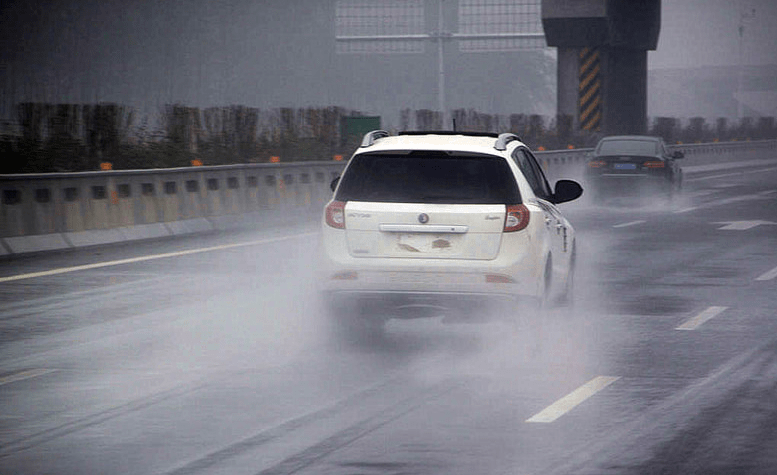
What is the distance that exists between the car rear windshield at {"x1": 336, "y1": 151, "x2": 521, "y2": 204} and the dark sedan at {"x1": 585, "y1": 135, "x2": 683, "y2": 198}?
2326cm

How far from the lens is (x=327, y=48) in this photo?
109 meters

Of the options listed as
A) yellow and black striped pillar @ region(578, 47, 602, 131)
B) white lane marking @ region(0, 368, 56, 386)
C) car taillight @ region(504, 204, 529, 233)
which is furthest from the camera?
yellow and black striped pillar @ region(578, 47, 602, 131)

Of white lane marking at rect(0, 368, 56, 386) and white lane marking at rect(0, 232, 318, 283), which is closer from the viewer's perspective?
white lane marking at rect(0, 368, 56, 386)

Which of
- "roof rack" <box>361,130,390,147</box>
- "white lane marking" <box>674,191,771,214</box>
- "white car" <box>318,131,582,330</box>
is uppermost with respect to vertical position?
"roof rack" <box>361,130,390,147</box>

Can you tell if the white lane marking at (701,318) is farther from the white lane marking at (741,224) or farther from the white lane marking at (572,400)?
the white lane marking at (741,224)

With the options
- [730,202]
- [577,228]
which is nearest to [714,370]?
[577,228]

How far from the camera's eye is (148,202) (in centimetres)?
2352

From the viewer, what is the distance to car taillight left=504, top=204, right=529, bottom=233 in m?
11.7

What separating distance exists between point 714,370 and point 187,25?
8469 cm

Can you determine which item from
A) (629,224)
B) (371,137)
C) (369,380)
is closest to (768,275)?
(371,137)

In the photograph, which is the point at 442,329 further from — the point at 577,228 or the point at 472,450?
the point at 577,228

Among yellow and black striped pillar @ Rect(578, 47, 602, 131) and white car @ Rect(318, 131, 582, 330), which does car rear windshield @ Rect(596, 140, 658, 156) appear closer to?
yellow and black striped pillar @ Rect(578, 47, 602, 131)

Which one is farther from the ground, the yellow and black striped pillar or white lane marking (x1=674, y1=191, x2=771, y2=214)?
the yellow and black striped pillar

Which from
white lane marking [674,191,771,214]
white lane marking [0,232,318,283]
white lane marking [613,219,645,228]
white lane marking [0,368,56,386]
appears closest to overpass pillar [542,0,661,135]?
white lane marking [674,191,771,214]
